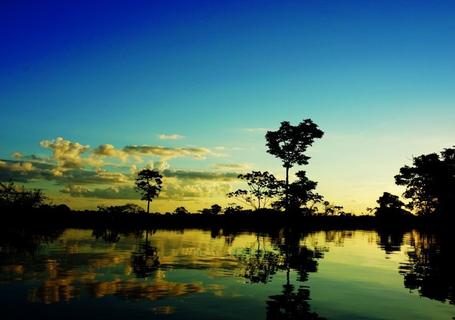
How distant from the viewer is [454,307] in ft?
41.6

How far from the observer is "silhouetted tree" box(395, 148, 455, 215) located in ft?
230

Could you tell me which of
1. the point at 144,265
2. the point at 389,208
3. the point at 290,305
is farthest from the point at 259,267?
the point at 389,208

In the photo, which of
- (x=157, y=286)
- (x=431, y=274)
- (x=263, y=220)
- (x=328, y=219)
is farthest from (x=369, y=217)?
(x=157, y=286)

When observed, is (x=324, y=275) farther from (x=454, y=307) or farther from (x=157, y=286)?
(x=157, y=286)

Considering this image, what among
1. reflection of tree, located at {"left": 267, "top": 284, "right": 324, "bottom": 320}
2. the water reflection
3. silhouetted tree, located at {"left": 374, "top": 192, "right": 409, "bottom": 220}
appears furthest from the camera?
silhouetted tree, located at {"left": 374, "top": 192, "right": 409, "bottom": 220}

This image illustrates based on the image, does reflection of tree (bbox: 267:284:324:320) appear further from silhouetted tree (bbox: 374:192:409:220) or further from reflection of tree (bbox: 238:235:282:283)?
silhouetted tree (bbox: 374:192:409:220)

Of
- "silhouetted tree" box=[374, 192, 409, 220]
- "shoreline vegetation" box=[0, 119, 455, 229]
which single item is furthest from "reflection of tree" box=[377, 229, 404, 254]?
"silhouetted tree" box=[374, 192, 409, 220]

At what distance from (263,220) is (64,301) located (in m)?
78.5

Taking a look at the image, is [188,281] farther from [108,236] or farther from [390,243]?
[390,243]

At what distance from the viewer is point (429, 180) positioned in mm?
75500

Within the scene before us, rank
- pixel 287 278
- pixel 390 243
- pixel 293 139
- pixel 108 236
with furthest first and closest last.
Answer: pixel 293 139 < pixel 390 243 < pixel 108 236 < pixel 287 278

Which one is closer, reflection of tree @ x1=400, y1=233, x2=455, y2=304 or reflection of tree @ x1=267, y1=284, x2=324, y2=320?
reflection of tree @ x1=267, y1=284, x2=324, y2=320

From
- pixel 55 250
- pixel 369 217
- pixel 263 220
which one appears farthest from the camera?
pixel 369 217

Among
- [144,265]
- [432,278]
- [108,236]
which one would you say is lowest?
[432,278]
